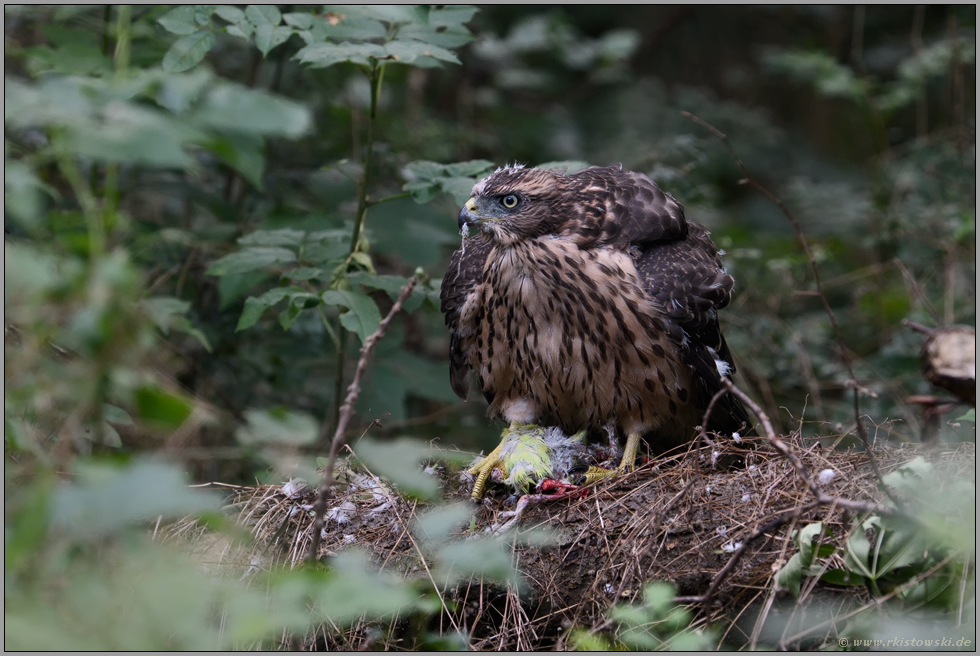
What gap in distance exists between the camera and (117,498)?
137 cm

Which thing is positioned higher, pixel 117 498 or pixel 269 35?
pixel 269 35

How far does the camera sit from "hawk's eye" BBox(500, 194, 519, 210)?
343 cm

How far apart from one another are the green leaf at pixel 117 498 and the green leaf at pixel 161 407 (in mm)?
126

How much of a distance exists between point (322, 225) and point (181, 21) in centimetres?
118

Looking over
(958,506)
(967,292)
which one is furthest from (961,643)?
(967,292)

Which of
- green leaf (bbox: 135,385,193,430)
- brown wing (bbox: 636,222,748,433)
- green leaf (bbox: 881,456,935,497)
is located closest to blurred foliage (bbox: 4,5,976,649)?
green leaf (bbox: 135,385,193,430)

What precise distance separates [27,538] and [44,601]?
208 mm

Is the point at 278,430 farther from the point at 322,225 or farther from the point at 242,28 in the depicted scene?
the point at 322,225

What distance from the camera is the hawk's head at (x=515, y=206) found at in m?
3.41

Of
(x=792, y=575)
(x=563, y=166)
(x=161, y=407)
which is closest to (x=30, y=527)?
(x=161, y=407)

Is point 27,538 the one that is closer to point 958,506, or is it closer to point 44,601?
point 44,601

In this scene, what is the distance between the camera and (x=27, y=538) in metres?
1.34

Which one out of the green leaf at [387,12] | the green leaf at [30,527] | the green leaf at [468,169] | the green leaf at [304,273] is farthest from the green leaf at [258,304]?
the green leaf at [30,527]

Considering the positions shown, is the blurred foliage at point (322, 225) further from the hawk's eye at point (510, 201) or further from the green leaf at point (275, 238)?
the hawk's eye at point (510, 201)
